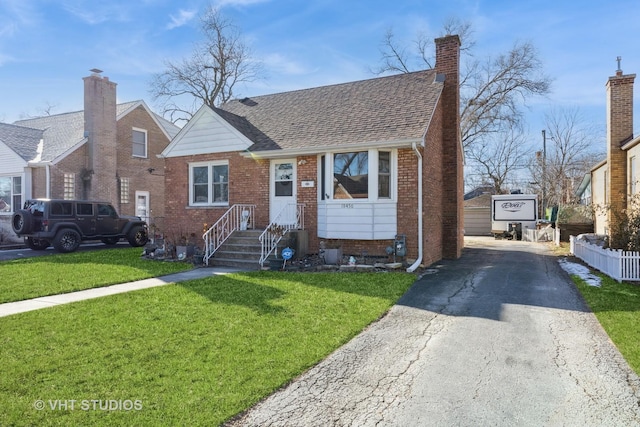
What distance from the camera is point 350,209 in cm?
1167

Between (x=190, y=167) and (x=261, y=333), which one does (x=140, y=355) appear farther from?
(x=190, y=167)

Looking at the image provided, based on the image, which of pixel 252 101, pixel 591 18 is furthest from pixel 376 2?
pixel 252 101

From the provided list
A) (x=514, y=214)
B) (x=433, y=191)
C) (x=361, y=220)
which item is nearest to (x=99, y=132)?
(x=361, y=220)

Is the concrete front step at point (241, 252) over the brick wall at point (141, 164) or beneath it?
beneath

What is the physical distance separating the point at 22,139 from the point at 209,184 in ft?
44.9

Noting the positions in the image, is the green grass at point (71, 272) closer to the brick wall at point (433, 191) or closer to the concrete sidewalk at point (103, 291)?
the concrete sidewalk at point (103, 291)

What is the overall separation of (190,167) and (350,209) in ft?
20.9

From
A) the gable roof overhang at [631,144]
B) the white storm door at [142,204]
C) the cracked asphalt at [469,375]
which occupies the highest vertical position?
the gable roof overhang at [631,144]

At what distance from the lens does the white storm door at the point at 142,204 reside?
23484mm

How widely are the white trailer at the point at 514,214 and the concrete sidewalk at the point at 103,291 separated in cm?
2230

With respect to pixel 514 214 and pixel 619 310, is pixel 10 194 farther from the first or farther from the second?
pixel 514 214

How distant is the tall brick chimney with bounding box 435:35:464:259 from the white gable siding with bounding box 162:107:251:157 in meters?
6.86

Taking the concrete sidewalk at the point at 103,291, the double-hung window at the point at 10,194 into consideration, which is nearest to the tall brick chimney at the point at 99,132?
the double-hung window at the point at 10,194

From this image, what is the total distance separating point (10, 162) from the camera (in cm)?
1973
